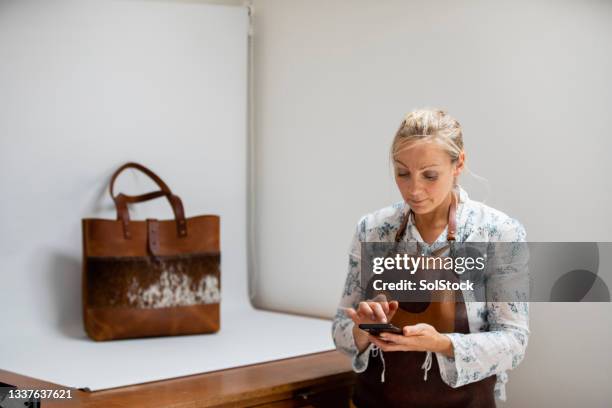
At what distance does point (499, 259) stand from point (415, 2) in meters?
0.82

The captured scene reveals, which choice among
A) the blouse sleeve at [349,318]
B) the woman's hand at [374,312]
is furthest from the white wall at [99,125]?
the woman's hand at [374,312]

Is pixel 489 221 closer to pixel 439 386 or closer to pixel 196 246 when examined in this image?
pixel 439 386

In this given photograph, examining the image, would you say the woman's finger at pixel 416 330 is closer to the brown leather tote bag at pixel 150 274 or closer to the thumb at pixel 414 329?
the thumb at pixel 414 329

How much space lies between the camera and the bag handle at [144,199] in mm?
2074

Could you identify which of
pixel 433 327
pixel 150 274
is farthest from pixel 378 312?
pixel 150 274

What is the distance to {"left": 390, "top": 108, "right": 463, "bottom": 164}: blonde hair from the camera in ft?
4.72

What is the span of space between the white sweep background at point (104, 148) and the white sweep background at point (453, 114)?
13 centimetres

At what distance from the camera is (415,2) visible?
2025 mm

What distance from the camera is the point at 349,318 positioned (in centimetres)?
158

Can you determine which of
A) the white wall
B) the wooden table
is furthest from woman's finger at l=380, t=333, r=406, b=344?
the white wall

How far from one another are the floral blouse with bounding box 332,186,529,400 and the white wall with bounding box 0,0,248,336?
0.88 m

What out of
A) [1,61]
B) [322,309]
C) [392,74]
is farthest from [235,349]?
[1,61]

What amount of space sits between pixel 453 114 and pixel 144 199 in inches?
34.7

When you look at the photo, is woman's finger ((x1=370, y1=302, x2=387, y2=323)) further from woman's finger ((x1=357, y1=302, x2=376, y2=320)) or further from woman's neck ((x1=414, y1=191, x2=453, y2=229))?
woman's neck ((x1=414, y1=191, x2=453, y2=229))
